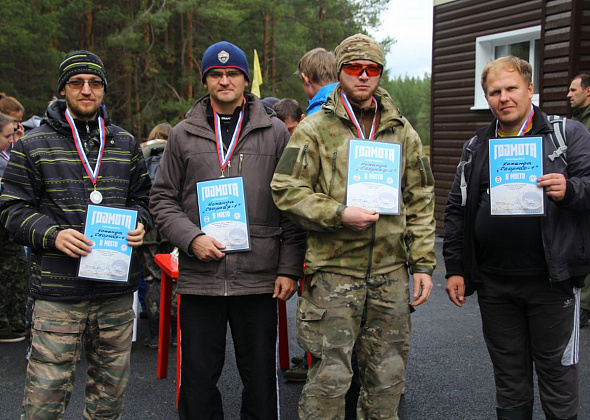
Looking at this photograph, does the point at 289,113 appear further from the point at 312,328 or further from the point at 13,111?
the point at 13,111

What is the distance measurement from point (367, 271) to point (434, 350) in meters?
2.77

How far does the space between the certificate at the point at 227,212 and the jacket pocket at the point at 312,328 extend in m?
0.44

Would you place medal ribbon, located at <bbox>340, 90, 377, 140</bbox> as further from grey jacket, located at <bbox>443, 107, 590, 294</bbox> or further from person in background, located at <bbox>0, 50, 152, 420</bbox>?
person in background, located at <bbox>0, 50, 152, 420</bbox>

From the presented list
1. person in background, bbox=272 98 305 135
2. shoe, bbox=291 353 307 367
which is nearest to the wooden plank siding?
person in background, bbox=272 98 305 135

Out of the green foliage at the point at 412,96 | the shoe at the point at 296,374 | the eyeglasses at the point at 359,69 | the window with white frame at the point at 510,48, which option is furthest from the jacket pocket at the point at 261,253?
the green foliage at the point at 412,96

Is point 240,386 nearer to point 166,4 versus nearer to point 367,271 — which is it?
point 367,271

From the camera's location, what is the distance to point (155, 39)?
2306cm

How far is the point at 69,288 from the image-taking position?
2889 millimetres

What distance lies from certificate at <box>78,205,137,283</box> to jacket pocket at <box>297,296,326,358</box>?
3.00 feet

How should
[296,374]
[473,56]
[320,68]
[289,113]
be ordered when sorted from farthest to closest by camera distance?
[473,56] < [289,113] < [296,374] < [320,68]

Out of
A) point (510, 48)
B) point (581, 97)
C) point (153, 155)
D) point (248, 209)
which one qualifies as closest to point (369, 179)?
point (248, 209)

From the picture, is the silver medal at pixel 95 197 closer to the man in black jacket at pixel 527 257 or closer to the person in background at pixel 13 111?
the man in black jacket at pixel 527 257

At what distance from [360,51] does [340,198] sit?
0.73 m

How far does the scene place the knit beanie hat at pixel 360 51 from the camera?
2.87m
